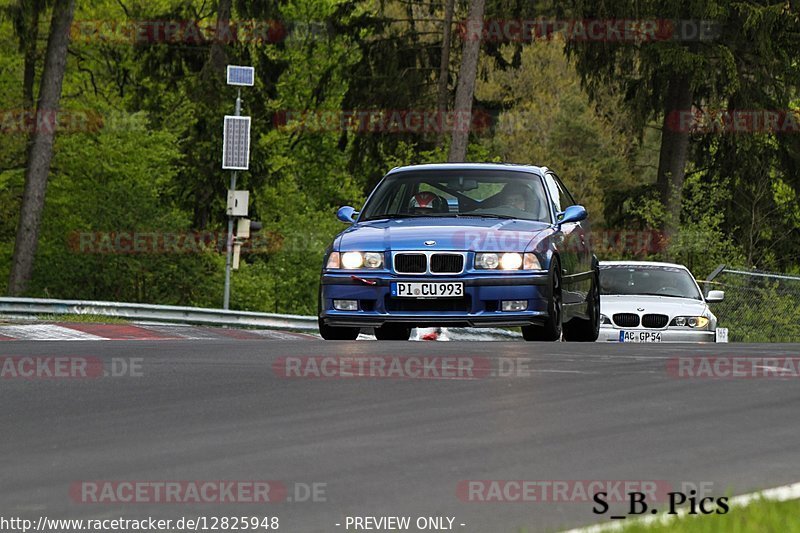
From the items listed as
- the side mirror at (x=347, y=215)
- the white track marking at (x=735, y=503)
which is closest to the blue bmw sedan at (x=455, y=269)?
the side mirror at (x=347, y=215)

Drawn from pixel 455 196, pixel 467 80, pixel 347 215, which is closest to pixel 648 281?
pixel 455 196

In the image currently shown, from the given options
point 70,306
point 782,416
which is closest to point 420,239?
point 782,416

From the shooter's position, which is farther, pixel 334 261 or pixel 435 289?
pixel 334 261

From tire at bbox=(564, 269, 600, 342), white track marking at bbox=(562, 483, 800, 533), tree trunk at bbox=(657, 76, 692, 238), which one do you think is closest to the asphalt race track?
white track marking at bbox=(562, 483, 800, 533)

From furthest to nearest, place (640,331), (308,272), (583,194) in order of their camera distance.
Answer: (583,194), (308,272), (640,331)

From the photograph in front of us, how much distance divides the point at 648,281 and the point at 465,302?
7.82m

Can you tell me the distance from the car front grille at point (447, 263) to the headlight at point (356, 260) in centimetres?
49

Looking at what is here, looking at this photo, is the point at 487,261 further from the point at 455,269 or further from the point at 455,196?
the point at 455,196

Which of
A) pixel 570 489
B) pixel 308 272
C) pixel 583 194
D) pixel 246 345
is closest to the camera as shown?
pixel 570 489

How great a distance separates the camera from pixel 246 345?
44.7ft

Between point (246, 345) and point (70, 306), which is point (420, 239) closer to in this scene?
point (246, 345)

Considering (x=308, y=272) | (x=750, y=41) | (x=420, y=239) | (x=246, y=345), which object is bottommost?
(x=308, y=272)

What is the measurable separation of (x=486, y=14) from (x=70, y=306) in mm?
21448

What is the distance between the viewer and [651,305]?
19.7 m
